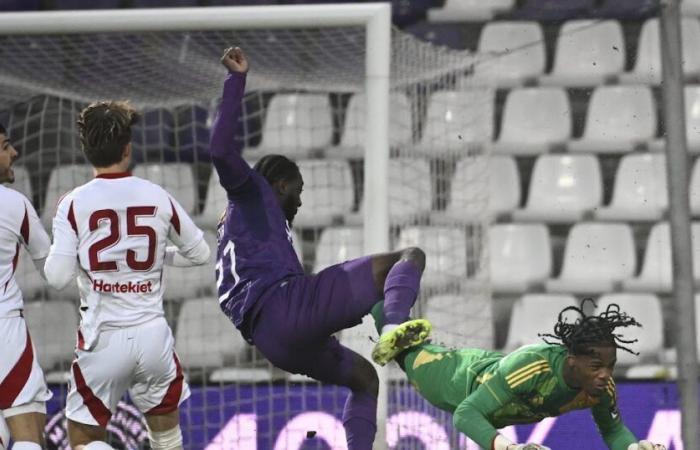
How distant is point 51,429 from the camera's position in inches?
255

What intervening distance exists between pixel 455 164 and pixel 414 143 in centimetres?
35

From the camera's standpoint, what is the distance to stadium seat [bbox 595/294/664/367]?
7145mm

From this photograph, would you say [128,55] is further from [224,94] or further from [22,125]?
[224,94]

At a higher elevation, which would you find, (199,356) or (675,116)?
(675,116)

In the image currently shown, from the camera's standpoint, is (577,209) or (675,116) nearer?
(675,116)

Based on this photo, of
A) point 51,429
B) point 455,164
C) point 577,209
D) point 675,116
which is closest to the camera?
point 675,116

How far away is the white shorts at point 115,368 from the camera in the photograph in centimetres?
440

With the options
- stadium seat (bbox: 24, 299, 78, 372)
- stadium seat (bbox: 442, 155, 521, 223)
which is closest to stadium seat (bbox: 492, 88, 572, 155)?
stadium seat (bbox: 442, 155, 521, 223)

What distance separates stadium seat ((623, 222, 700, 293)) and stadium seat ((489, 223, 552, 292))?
1.51 ft

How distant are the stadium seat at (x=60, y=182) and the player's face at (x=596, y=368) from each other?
11.3ft

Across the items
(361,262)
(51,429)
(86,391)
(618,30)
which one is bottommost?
(51,429)

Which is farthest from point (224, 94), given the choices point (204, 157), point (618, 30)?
point (618, 30)

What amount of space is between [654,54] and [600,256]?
4.48ft

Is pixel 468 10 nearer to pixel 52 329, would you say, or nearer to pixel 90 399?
pixel 52 329
